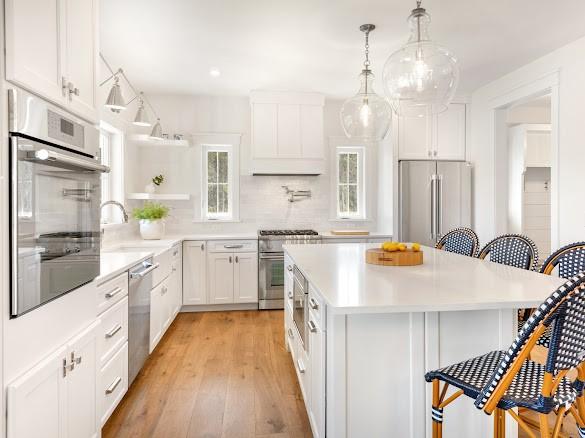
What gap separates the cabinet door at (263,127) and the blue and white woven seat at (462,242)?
240 centimetres

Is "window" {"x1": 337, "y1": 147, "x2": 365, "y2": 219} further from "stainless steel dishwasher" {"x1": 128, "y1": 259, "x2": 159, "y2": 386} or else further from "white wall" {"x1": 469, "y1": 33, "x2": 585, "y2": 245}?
"stainless steel dishwasher" {"x1": 128, "y1": 259, "x2": 159, "y2": 386}

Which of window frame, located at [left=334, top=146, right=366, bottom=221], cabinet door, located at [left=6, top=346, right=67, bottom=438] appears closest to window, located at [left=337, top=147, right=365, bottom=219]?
window frame, located at [left=334, top=146, right=366, bottom=221]

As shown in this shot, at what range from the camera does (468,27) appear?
3158 mm

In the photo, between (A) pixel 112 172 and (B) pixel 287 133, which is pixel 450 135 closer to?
(B) pixel 287 133

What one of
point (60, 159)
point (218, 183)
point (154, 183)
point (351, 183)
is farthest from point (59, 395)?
point (351, 183)

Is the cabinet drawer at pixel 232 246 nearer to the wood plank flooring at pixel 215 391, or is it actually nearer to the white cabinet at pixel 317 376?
the wood plank flooring at pixel 215 391

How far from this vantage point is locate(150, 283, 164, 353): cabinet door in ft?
10.3

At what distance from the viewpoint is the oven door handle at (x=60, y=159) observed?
1.27 metres

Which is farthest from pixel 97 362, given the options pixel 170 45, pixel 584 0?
pixel 584 0

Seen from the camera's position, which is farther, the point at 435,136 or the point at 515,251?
the point at 435,136

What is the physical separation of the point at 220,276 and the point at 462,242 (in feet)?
8.85

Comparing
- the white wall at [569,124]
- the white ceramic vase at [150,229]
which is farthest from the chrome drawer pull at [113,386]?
the white wall at [569,124]

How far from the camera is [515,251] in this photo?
2561mm

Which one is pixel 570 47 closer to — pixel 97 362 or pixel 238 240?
pixel 238 240
